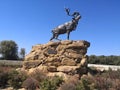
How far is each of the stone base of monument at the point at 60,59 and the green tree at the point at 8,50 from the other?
4150cm

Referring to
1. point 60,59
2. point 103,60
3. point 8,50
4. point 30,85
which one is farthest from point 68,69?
point 8,50

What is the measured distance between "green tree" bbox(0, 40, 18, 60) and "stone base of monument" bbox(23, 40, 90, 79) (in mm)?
41502

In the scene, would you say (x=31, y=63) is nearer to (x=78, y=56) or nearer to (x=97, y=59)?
(x=78, y=56)

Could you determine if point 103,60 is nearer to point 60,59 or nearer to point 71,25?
point 71,25

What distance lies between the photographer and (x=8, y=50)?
70250 mm

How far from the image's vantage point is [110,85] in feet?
62.0

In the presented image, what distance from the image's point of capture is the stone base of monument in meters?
25.2

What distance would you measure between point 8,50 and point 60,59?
149 ft

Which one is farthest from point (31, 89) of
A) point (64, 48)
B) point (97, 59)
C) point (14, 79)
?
point (97, 59)

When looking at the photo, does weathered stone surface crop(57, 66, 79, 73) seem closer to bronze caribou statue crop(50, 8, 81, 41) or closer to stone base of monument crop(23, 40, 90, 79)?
stone base of monument crop(23, 40, 90, 79)

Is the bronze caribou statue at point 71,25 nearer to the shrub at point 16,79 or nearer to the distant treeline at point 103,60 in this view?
the shrub at point 16,79

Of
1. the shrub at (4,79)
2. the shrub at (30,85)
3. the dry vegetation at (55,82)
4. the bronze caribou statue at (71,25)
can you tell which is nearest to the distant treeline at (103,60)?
the bronze caribou statue at (71,25)

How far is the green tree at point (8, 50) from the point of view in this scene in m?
69.8

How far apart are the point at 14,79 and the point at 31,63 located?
590 centimetres
